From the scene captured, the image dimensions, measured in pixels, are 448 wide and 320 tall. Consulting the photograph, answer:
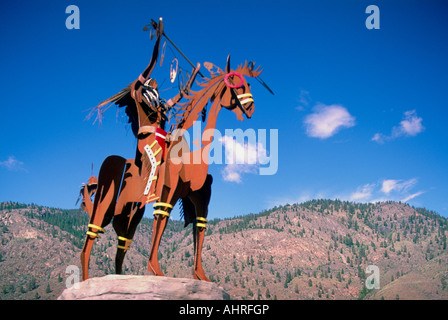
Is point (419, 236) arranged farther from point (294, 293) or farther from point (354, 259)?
point (294, 293)

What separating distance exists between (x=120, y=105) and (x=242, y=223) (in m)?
119

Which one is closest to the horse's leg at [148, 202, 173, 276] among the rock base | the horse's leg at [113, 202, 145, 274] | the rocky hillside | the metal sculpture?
the metal sculpture

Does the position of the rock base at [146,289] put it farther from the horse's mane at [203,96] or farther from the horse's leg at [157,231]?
the horse's mane at [203,96]

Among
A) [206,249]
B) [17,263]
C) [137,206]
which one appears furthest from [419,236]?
[137,206]

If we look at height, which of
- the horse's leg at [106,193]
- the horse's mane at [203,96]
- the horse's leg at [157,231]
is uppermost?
the horse's mane at [203,96]

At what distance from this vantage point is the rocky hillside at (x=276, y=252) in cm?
7931

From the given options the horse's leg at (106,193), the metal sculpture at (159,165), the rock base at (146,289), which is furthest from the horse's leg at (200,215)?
the horse's leg at (106,193)

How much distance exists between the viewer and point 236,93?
1016 centimetres

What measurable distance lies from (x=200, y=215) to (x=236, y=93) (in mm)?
3063

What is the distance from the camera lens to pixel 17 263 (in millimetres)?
88000

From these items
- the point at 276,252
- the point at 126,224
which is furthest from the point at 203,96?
the point at 276,252

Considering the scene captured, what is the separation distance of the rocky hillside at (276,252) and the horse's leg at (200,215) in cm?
5435

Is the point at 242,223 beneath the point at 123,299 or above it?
above

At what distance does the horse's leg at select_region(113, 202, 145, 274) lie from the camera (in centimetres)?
1117
